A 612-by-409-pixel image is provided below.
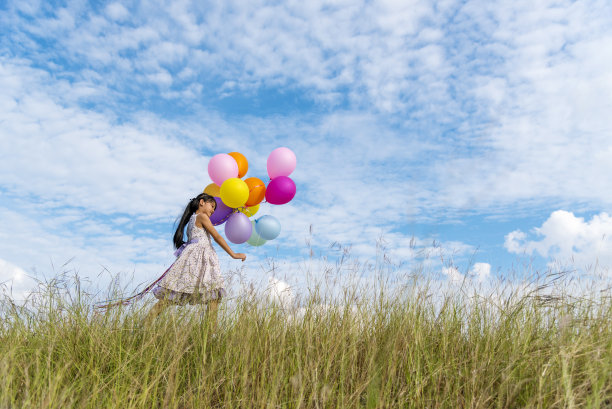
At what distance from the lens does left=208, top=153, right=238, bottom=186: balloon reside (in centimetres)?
597

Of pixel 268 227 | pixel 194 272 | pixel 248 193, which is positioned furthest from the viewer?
pixel 268 227

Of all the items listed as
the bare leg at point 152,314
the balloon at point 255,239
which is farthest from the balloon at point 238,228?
the bare leg at point 152,314

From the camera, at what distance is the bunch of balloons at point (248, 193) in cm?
599

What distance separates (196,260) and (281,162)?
1765mm

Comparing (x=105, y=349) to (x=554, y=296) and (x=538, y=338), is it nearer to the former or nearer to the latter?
(x=538, y=338)

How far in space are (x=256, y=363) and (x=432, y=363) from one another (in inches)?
45.0

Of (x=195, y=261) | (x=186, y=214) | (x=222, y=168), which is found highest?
(x=222, y=168)

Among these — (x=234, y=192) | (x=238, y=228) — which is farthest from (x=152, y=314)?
(x=238, y=228)

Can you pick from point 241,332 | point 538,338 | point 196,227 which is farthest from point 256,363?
point 196,227

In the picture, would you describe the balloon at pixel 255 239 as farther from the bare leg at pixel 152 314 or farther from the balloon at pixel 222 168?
the bare leg at pixel 152 314

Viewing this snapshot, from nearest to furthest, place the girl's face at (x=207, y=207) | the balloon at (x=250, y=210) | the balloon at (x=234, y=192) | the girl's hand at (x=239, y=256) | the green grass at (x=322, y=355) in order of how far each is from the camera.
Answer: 1. the green grass at (x=322, y=355)
2. the girl's hand at (x=239, y=256)
3. the balloon at (x=234, y=192)
4. the girl's face at (x=207, y=207)
5. the balloon at (x=250, y=210)

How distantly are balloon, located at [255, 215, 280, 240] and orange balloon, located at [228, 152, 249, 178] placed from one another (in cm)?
69

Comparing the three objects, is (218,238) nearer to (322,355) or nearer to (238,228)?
(238,228)

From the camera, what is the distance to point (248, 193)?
19.2 feet
